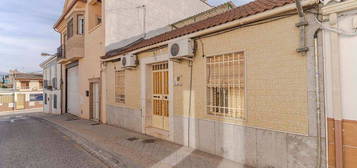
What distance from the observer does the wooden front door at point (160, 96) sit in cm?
659

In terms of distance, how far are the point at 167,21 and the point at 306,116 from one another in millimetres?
10609

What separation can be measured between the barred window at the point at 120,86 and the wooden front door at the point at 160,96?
2044 millimetres

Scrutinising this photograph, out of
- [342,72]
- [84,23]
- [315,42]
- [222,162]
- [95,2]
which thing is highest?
[95,2]

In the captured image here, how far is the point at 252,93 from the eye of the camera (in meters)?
3.99

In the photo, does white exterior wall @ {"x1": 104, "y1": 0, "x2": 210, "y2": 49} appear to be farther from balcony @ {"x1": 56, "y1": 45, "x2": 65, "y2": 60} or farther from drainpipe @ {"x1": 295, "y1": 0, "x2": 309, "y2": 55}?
drainpipe @ {"x1": 295, "y1": 0, "x2": 309, "y2": 55}

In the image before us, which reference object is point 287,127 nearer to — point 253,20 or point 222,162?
point 222,162

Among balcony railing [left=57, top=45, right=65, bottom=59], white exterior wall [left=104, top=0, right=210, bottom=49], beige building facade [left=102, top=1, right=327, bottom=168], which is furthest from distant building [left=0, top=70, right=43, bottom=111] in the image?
beige building facade [left=102, top=1, right=327, bottom=168]

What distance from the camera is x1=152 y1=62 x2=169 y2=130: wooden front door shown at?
659cm

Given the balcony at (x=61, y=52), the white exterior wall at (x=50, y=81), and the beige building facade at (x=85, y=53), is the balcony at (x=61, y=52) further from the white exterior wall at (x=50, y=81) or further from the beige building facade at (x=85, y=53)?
the white exterior wall at (x=50, y=81)

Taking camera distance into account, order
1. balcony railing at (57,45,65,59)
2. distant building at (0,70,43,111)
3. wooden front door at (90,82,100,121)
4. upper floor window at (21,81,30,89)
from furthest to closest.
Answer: upper floor window at (21,81,30,89), distant building at (0,70,43,111), balcony railing at (57,45,65,59), wooden front door at (90,82,100,121)

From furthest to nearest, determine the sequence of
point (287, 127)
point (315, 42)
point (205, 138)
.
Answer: point (205, 138) < point (287, 127) < point (315, 42)

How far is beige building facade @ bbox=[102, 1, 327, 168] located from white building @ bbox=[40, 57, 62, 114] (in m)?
14.3

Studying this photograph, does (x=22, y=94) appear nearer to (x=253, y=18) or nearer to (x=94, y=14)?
(x=94, y=14)

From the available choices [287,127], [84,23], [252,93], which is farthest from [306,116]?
[84,23]
